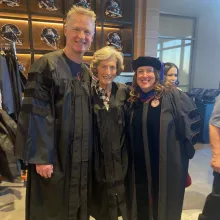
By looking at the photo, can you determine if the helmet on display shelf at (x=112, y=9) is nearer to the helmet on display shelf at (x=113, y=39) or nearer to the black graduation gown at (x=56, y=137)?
the helmet on display shelf at (x=113, y=39)

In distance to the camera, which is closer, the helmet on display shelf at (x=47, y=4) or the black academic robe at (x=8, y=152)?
the black academic robe at (x=8, y=152)

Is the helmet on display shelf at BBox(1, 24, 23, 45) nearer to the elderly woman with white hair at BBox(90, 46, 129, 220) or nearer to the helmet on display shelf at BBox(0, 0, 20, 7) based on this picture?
the helmet on display shelf at BBox(0, 0, 20, 7)

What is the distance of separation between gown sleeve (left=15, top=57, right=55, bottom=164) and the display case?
6.70 ft

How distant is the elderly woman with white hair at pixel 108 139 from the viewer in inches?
53.5

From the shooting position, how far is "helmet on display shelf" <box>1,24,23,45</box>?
2.89 metres

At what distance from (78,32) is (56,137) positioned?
64 cm

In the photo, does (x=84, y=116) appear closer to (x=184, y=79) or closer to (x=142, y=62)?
(x=142, y=62)

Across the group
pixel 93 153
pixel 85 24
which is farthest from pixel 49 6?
pixel 93 153

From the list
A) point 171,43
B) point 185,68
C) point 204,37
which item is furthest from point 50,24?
point 204,37

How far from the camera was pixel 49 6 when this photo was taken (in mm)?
3000

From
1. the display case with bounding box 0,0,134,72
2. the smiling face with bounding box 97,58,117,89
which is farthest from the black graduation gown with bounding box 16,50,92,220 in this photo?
the display case with bounding box 0,0,134,72

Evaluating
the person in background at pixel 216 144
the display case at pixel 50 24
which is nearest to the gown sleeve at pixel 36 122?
the person in background at pixel 216 144

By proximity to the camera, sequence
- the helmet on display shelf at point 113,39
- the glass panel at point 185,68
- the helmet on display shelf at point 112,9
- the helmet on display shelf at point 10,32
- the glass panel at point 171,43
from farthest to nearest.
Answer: the glass panel at point 185,68
the glass panel at point 171,43
the helmet on display shelf at point 113,39
the helmet on display shelf at point 112,9
the helmet on display shelf at point 10,32

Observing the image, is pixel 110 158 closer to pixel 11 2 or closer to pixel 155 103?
pixel 155 103
